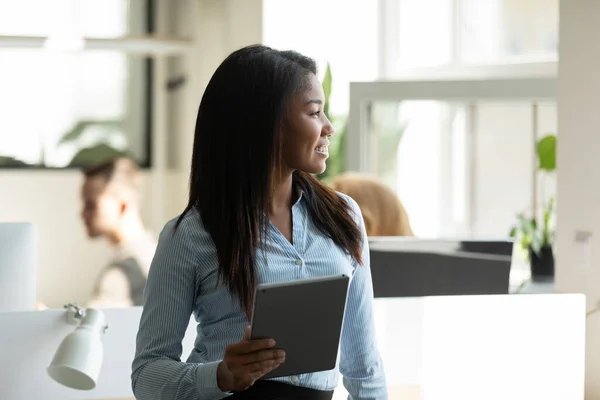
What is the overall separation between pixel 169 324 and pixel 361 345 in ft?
1.08

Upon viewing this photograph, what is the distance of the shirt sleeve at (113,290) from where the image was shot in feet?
14.9

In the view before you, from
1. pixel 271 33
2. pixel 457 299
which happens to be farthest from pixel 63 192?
pixel 457 299

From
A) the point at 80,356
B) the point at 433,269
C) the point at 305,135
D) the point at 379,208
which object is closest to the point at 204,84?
the point at 379,208

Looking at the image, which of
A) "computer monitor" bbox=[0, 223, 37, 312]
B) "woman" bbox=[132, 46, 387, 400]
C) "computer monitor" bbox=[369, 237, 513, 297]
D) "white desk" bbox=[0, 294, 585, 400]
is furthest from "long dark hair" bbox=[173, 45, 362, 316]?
"computer monitor" bbox=[369, 237, 513, 297]

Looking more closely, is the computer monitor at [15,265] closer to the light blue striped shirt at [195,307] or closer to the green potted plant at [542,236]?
the light blue striped shirt at [195,307]

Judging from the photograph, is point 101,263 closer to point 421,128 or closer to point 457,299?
point 421,128

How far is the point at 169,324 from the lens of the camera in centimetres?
140

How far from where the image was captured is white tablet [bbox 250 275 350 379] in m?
1.25

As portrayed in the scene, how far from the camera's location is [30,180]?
545 cm

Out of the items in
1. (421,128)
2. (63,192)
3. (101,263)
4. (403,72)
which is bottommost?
(101,263)

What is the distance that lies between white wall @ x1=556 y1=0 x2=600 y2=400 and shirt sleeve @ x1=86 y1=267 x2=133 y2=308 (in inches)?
97.6

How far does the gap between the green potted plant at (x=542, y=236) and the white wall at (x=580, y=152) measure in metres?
1.44

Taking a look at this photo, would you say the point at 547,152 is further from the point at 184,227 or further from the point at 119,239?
the point at 184,227

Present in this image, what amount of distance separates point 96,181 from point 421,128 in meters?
1.74
